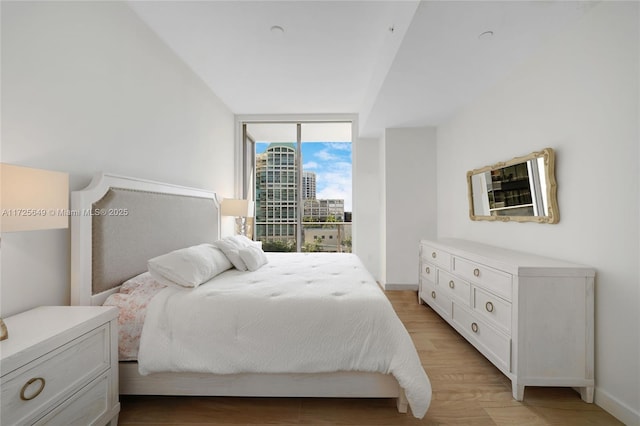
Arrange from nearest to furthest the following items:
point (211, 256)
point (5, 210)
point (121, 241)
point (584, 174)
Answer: point (5, 210) → point (584, 174) → point (121, 241) → point (211, 256)

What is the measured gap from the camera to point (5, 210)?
3.21 ft

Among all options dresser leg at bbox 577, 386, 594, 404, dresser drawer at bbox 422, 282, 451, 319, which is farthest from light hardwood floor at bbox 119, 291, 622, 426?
dresser drawer at bbox 422, 282, 451, 319

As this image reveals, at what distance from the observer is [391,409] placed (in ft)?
5.11

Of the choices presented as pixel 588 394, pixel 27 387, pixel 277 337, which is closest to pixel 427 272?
pixel 588 394

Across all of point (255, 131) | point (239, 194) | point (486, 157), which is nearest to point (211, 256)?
point (239, 194)

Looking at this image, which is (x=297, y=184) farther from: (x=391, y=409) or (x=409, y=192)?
(x=391, y=409)

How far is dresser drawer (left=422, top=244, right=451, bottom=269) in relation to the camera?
8.28 ft

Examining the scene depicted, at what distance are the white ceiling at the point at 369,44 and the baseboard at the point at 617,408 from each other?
229 cm

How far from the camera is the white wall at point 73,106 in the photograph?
131 centimetres

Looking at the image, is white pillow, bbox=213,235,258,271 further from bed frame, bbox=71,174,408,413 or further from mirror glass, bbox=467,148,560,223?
mirror glass, bbox=467,148,560,223

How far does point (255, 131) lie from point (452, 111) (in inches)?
120

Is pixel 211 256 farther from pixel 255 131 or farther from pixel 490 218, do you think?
pixel 255 131

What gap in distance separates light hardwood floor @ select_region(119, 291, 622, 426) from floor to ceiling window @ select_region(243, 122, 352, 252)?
9.90ft

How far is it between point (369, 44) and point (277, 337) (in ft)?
8.49
